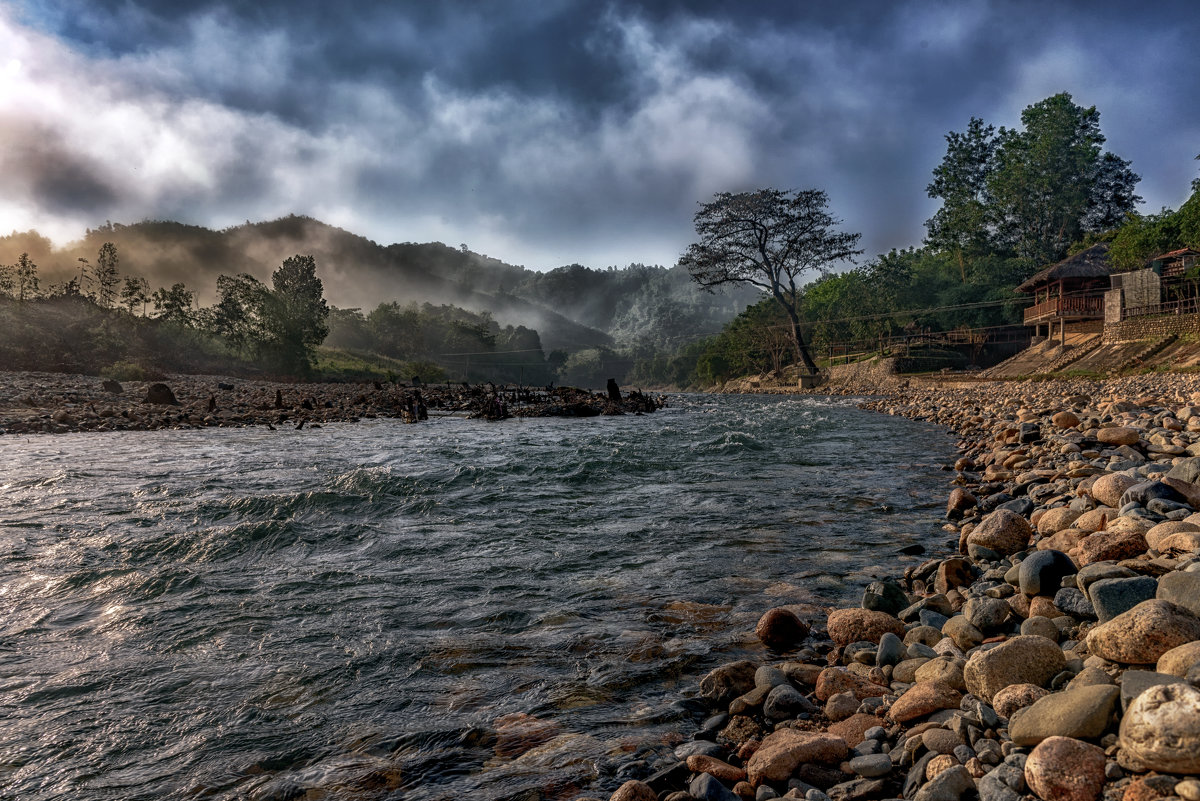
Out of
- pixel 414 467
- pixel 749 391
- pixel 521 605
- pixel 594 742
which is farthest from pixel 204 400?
pixel 749 391

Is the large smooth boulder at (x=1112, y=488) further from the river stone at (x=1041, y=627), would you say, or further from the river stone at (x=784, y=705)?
the river stone at (x=784, y=705)

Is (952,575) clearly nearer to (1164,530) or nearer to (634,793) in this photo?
(1164,530)

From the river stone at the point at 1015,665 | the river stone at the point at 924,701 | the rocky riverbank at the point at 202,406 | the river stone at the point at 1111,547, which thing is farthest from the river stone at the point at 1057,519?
the rocky riverbank at the point at 202,406

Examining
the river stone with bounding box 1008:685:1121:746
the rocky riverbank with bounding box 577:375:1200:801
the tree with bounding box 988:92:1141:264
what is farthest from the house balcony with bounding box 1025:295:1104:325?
the river stone with bounding box 1008:685:1121:746

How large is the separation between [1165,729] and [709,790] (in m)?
1.55

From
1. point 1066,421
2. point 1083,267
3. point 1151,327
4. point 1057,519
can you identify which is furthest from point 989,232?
point 1057,519

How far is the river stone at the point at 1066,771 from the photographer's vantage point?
1.94 m

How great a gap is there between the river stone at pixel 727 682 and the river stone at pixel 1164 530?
102 inches

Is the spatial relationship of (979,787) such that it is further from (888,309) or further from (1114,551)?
(888,309)

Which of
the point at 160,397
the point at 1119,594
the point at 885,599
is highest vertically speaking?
the point at 160,397

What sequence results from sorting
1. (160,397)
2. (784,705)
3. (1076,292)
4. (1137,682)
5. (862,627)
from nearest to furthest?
1. (1137,682)
2. (784,705)
3. (862,627)
4. (160,397)
5. (1076,292)

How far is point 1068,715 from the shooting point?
220 cm

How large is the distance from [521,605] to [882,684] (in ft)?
8.71

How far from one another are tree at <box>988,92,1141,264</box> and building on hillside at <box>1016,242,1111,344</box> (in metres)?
21.9
